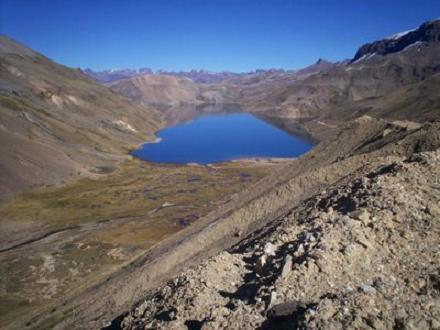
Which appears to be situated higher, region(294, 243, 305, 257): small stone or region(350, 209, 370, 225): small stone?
region(350, 209, 370, 225): small stone

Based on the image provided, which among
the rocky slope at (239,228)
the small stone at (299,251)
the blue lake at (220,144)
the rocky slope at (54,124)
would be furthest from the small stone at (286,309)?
the blue lake at (220,144)

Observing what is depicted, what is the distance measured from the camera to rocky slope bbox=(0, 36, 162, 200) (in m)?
78.6

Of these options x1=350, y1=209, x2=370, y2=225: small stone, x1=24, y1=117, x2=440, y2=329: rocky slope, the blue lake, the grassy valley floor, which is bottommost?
the grassy valley floor

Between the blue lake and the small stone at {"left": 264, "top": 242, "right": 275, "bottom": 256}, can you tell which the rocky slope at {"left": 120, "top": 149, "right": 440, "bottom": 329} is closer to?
the small stone at {"left": 264, "top": 242, "right": 275, "bottom": 256}

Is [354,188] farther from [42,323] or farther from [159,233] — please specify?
[159,233]

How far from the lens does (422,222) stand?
1364 cm

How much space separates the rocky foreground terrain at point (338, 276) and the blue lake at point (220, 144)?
9421 centimetres

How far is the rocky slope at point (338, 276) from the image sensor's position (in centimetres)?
1021

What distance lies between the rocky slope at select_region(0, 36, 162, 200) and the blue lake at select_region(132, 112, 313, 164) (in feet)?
28.3

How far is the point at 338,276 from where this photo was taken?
12164mm

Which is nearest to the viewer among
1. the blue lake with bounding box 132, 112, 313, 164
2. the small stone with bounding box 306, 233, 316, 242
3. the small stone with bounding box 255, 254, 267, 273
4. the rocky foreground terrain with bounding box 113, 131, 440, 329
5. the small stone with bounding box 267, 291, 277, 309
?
the rocky foreground terrain with bounding box 113, 131, 440, 329

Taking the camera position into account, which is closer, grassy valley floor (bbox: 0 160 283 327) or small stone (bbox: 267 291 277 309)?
small stone (bbox: 267 291 277 309)

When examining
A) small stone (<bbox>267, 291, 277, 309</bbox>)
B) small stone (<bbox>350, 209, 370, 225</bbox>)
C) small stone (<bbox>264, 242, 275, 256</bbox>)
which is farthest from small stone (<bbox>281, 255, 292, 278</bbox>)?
small stone (<bbox>350, 209, 370, 225</bbox>)

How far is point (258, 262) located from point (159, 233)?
39.8m
